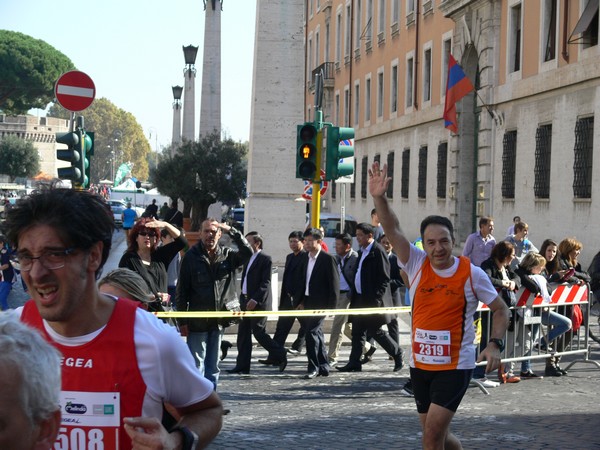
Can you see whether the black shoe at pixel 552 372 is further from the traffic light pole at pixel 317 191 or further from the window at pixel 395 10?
the window at pixel 395 10

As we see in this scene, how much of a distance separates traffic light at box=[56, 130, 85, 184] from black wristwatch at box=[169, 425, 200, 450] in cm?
1327

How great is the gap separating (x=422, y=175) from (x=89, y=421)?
3450 cm

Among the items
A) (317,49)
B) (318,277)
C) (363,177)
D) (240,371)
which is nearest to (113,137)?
(317,49)

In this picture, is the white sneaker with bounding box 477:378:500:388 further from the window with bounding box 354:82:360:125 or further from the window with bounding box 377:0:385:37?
the window with bounding box 354:82:360:125

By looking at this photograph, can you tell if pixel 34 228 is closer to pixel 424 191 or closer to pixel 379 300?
pixel 379 300

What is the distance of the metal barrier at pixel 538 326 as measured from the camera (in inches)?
480

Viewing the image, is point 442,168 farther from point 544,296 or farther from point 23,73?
point 23,73

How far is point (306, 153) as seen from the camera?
50.1 feet

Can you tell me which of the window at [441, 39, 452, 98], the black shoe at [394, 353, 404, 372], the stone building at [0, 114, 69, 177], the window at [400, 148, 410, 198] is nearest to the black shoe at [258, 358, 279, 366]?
the black shoe at [394, 353, 404, 372]

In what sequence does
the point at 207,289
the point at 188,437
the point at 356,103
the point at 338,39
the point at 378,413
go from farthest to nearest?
the point at 338,39, the point at 356,103, the point at 207,289, the point at 378,413, the point at 188,437

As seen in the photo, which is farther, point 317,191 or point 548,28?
point 548,28

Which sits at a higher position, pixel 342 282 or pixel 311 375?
pixel 342 282

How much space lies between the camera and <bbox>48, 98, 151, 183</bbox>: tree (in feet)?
578

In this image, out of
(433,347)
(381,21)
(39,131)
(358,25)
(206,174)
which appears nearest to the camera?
(433,347)
